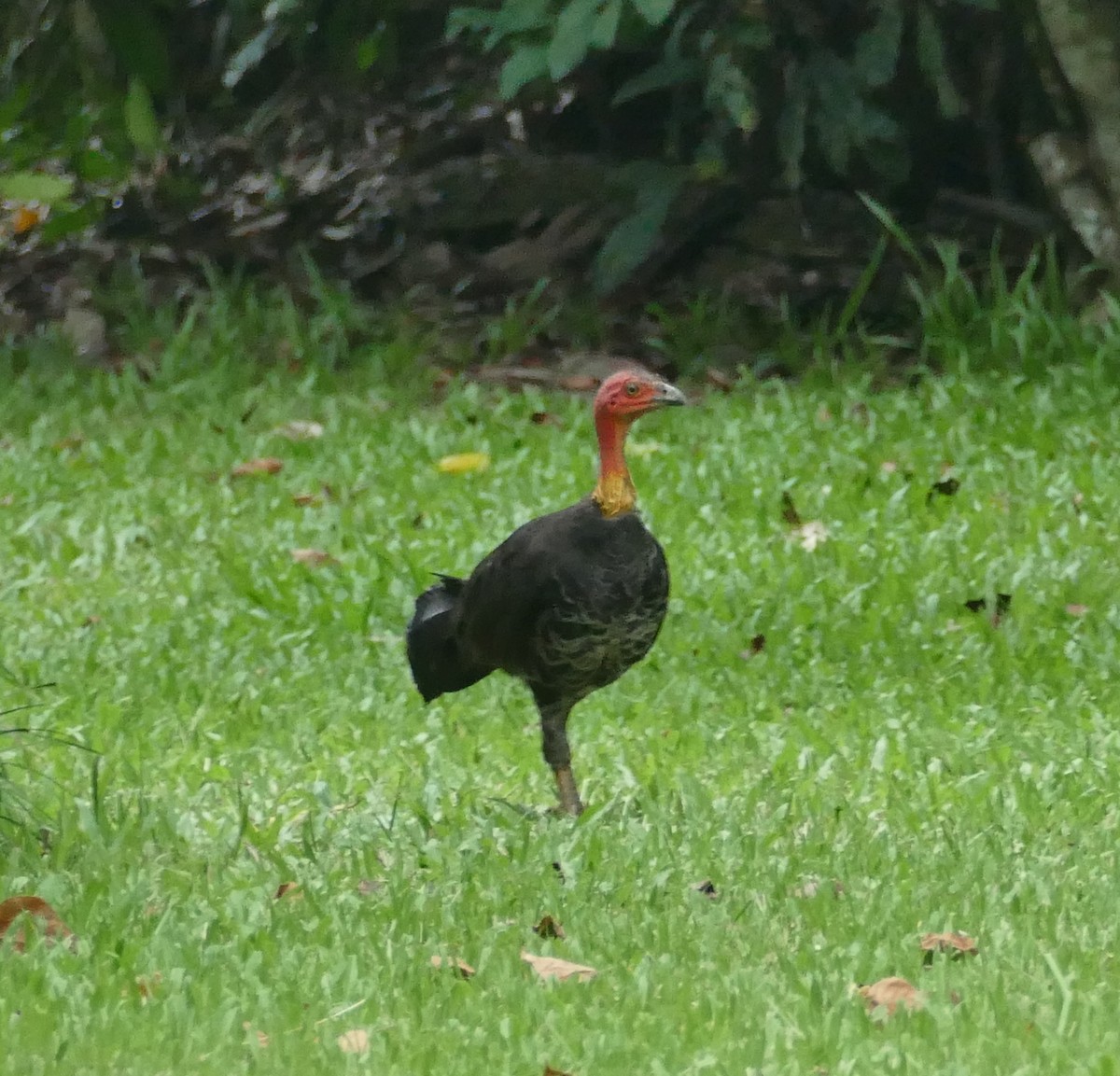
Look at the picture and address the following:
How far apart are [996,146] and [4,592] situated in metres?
5.51

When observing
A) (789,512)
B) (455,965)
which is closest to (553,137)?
(789,512)

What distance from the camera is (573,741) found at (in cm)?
584

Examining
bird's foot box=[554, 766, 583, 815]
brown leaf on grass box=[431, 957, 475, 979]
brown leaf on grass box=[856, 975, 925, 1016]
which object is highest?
brown leaf on grass box=[431, 957, 475, 979]

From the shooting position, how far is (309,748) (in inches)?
225

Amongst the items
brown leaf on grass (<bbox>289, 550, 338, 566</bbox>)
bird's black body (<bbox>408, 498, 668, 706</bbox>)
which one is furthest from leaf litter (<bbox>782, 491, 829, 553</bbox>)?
bird's black body (<bbox>408, 498, 668, 706</bbox>)

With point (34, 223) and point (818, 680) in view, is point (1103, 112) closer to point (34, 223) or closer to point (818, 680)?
point (818, 680)

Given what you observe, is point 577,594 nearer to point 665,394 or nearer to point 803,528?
point 665,394

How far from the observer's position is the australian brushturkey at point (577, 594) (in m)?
4.82

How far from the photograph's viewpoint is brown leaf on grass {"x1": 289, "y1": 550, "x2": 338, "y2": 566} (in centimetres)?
747

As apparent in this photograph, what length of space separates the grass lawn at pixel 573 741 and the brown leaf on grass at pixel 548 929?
0.04m

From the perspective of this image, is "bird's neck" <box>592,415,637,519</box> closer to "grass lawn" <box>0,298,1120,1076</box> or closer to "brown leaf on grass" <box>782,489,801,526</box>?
"grass lawn" <box>0,298,1120,1076</box>

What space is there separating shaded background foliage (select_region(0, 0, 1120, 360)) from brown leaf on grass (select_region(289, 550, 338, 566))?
99.1 inches

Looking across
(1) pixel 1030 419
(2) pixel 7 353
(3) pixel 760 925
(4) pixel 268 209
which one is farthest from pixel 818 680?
(4) pixel 268 209

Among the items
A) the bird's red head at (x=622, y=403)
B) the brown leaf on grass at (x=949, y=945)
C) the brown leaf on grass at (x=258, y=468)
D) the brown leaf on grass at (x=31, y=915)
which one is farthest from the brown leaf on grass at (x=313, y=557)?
the brown leaf on grass at (x=949, y=945)
